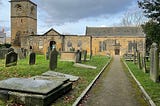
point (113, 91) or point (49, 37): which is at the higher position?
point (49, 37)

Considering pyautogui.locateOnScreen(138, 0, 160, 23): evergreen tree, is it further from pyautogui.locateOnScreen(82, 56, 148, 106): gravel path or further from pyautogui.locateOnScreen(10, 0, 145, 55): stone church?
pyautogui.locateOnScreen(10, 0, 145, 55): stone church

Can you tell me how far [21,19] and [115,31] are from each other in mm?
24621

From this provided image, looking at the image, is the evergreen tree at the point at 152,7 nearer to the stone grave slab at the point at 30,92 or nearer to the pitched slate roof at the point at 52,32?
the stone grave slab at the point at 30,92

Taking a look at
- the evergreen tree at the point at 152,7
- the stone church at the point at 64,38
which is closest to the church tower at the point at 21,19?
the stone church at the point at 64,38

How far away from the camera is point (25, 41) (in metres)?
68.4

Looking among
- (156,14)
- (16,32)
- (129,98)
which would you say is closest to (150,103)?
(129,98)

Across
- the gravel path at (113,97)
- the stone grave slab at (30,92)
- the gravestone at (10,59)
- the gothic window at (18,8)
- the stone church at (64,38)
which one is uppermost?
the gothic window at (18,8)

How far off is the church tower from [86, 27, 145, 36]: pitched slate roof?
645 inches

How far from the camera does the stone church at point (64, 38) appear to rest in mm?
67812

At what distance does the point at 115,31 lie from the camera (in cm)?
7369

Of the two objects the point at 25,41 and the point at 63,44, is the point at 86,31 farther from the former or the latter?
the point at 25,41

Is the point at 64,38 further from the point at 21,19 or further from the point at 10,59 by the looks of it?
the point at 10,59

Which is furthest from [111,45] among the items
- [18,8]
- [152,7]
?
[152,7]

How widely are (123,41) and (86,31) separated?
1106 centimetres
